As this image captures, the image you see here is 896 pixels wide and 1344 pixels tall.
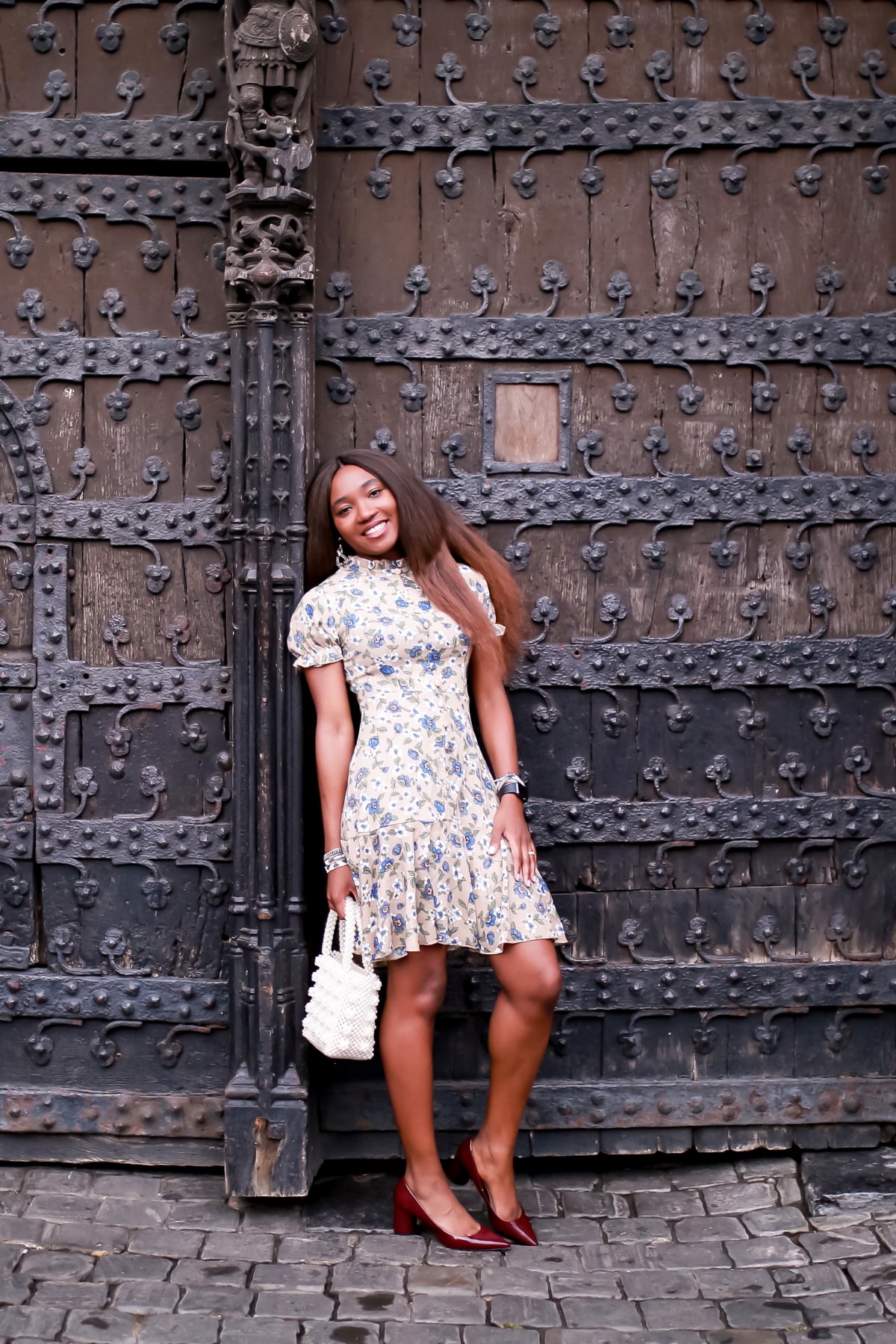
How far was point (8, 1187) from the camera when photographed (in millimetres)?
3053

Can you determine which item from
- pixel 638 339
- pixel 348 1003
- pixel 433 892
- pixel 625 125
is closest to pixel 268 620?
pixel 433 892

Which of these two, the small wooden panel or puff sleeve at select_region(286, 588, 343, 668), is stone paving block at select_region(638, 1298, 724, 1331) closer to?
puff sleeve at select_region(286, 588, 343, 668)

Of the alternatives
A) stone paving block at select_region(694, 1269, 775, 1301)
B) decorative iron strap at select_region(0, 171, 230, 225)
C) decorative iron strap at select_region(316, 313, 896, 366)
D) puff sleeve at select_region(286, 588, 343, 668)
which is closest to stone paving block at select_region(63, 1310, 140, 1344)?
stone paving block at select_region(694, 1269, 775, 1301)

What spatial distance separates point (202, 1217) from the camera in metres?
2.94

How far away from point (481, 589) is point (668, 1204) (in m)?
1.54

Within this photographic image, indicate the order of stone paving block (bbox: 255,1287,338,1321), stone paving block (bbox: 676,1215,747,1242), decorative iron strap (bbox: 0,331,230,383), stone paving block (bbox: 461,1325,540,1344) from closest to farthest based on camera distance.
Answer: stone paving block (bbox: 461,1325,540,1344) < stone paving block (bbox: 255,1287,338,1321) < stone paving block (bbox: 676,1215,747,1242) < decorative iron strap (bbox: 0,331,230,383)

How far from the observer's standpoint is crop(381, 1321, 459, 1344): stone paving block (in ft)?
7.90

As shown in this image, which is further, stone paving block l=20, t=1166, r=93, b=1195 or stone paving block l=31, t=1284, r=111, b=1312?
stone paving block l=20, t=1166, r=93, b=1195

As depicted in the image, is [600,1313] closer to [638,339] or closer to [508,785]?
[508,785]

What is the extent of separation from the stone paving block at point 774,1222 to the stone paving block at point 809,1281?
0.17m

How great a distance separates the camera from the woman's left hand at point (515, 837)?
276 cm

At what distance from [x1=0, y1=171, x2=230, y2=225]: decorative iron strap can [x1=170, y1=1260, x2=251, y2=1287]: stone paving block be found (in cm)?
238

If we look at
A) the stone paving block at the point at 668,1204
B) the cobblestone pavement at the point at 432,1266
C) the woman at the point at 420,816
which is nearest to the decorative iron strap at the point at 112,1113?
the cobblestone pavement at the point at 432,1266

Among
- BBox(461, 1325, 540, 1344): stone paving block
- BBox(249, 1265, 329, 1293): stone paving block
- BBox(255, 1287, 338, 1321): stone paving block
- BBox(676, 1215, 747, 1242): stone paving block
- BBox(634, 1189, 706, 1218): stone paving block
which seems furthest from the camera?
BBox(634, 1189, 706, 1218): stone paving block
